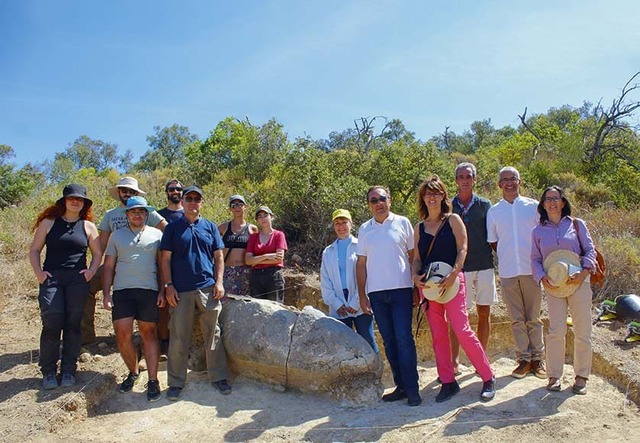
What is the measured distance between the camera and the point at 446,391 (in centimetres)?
484

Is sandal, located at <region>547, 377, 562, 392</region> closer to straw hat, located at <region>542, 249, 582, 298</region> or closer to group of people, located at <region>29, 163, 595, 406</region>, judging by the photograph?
group of people, located at <region>29, 163, 595, 406</region>

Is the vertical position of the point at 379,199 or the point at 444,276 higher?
the point at 379,199

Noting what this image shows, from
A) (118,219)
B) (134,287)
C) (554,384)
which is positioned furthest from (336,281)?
(118,219)

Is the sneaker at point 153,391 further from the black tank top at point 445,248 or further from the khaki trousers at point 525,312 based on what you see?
the khaki trousers at point 525,312

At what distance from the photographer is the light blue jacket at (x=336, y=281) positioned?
17.6 feet

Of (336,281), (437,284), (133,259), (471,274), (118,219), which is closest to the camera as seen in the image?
(437,284)

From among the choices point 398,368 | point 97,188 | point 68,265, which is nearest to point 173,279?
point 68,265

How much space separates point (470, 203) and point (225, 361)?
115 inches

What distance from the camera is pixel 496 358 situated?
259 inches

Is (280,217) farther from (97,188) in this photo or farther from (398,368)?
(97,188)

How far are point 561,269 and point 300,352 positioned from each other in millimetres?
2512

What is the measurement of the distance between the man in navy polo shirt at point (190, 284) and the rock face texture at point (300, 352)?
10.8 inches

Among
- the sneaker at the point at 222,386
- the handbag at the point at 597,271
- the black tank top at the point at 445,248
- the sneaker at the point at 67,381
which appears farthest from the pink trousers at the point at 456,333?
the sneaker at the point at 67,381

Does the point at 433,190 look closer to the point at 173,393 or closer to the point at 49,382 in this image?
the point at 173,393
